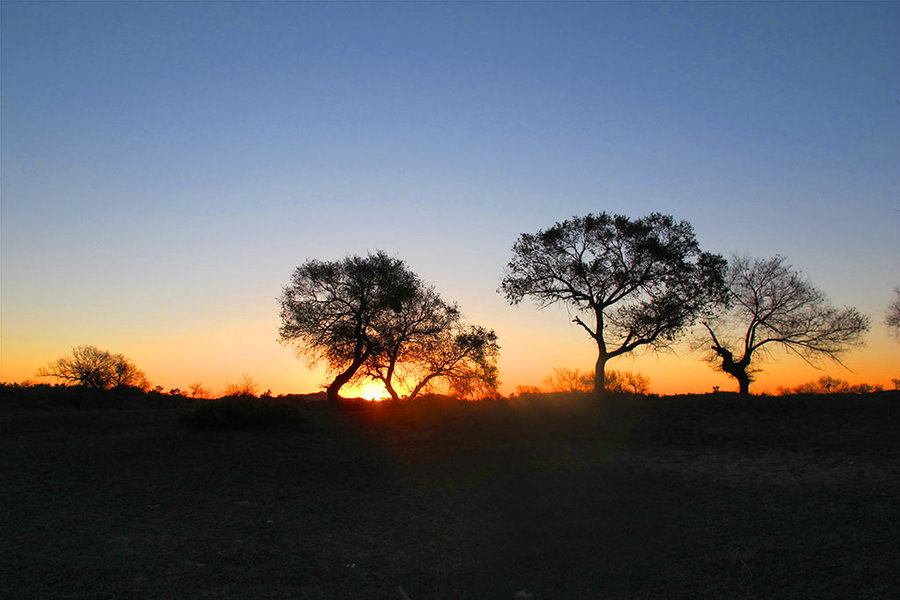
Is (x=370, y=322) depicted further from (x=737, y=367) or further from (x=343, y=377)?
(x=737, y=367)

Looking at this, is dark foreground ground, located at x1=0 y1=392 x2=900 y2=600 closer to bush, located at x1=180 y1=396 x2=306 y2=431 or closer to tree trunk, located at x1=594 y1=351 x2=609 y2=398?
bush, located at x1=180 y1=396 x2=306 y2=431

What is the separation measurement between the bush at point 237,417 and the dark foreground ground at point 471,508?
2.47 ft

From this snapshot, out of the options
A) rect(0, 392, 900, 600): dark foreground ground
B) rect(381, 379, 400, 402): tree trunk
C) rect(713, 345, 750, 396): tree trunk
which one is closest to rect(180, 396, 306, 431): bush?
rect(0, 392, 900, 600): dark foreground ground

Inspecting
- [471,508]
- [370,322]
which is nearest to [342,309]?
[370,322]

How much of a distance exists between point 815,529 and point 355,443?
13.4 metres

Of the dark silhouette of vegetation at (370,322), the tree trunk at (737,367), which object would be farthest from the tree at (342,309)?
the tree trunk at (737,367)

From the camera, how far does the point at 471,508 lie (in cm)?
1359

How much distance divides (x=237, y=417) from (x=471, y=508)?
11.3 meters

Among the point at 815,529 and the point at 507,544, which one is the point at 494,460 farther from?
the point at 815,529

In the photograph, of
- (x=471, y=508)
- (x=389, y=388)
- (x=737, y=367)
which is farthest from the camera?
(x=389, y=388)

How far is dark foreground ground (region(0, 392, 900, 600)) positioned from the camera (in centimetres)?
952

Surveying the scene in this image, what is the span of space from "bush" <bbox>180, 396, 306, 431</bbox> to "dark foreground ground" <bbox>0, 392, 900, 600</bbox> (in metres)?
0.75

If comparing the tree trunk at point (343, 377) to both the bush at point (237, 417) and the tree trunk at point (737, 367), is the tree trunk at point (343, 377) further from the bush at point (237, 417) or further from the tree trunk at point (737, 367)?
the tree trunk at point (737, 367)

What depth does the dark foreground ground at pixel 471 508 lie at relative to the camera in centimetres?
952
